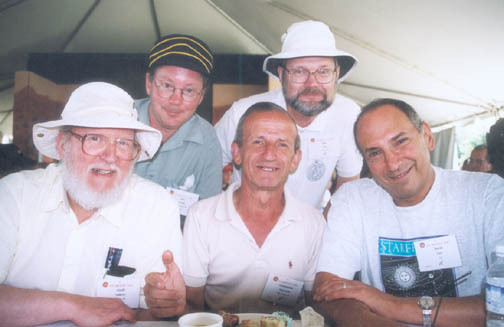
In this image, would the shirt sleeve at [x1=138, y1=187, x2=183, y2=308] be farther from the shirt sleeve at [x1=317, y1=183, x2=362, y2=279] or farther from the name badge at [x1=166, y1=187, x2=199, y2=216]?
the shirt sleeve at [x1=317, y1=183, x2=362, y2=279]

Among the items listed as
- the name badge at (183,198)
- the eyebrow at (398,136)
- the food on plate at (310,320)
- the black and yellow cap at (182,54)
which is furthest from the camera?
the name badge at (183,198)

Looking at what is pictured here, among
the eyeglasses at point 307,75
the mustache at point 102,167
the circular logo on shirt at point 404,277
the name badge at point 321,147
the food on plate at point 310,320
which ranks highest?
the eyeglasses at point 307,75

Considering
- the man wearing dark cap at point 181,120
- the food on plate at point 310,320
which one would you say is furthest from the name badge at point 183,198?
the food on plate at point 310,320

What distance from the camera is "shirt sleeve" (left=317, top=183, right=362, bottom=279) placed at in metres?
1.97

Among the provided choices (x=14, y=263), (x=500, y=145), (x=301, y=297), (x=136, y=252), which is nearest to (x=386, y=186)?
(x=301, y=297)

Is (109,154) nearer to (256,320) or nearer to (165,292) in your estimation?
(165,292)

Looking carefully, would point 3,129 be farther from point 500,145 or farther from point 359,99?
point 500,145

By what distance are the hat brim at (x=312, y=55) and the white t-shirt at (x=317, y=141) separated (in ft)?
0.74

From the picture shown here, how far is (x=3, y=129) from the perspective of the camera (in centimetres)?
666

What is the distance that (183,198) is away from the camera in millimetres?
2576

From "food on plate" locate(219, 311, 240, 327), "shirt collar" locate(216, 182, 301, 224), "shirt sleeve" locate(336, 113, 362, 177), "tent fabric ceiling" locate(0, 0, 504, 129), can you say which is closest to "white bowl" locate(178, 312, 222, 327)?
"food on plate" locate(219, 311, 240, 327)

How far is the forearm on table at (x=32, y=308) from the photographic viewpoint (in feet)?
4.93

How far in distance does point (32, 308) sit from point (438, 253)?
1935 mm

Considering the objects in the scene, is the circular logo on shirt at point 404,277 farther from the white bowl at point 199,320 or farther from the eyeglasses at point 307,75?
the eyeglasses at point 307,75
